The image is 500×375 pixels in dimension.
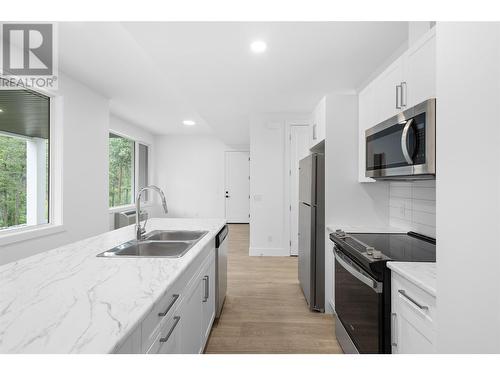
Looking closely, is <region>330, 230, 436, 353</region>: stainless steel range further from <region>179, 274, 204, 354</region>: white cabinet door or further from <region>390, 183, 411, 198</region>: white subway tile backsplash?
<region>179, 274, 204, 354</region>: white cabinet door

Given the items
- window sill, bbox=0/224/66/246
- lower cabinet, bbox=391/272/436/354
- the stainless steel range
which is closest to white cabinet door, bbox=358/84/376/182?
the stainless steel range

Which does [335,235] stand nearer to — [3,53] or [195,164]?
[3,53]

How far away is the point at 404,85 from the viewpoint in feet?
5.61

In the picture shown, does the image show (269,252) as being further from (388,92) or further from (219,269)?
(388,92)

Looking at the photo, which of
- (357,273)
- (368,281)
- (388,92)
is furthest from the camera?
(388,92)

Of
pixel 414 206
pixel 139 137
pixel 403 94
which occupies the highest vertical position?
pixel 139 137

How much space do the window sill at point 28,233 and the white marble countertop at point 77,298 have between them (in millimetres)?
1669

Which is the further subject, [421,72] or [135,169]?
[135,169]

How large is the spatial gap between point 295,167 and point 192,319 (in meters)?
3.63

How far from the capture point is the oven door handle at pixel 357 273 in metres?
1.40

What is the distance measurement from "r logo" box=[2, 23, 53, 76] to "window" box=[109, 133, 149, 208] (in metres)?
2.86

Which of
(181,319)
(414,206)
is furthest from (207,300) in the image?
(414,206)

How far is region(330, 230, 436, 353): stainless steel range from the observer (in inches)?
54.5
